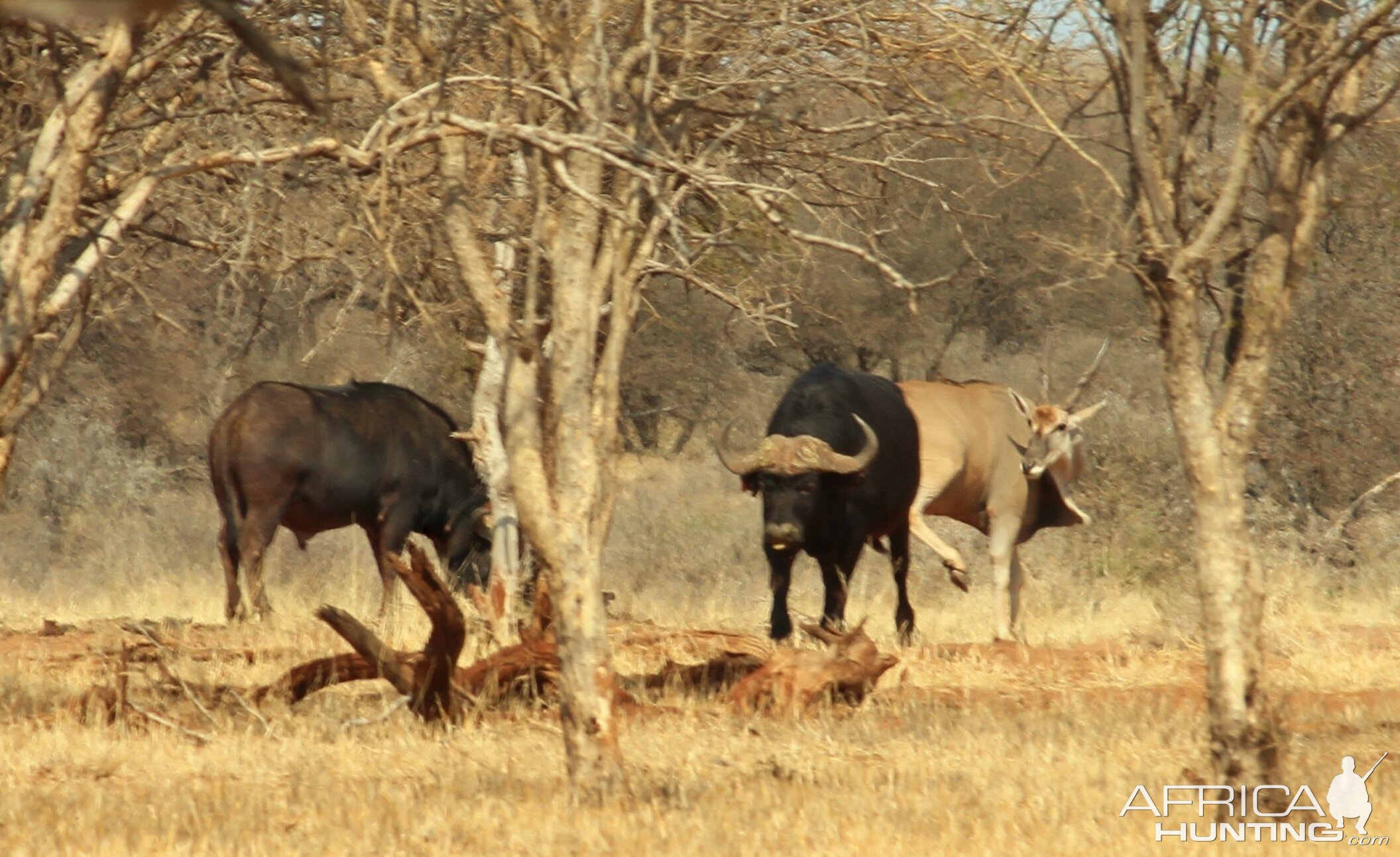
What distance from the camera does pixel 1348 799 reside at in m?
5.30

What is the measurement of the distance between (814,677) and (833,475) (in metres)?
3.49

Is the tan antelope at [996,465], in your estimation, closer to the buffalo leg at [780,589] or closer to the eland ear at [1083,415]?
the eland ear at [1083,415]

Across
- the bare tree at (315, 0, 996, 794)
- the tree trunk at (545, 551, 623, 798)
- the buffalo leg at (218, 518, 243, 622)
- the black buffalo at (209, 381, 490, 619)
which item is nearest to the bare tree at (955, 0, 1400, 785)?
the bare tree at (315, 0, 996, 794)

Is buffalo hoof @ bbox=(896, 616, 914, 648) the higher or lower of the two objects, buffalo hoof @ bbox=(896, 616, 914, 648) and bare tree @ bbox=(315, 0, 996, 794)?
the lower

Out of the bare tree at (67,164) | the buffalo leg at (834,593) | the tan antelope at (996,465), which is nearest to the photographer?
the bare tree at (67,164)

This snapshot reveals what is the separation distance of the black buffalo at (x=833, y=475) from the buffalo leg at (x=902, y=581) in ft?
0.03

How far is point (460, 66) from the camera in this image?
7246 millimetres

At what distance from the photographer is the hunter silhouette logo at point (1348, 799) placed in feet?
16.9

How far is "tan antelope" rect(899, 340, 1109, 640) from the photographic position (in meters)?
11.5

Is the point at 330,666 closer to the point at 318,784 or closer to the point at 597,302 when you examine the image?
the point at 318,784

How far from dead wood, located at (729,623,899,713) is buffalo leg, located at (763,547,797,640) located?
2.84m

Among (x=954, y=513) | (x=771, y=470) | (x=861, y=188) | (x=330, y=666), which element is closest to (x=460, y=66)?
(x=330, y=666)

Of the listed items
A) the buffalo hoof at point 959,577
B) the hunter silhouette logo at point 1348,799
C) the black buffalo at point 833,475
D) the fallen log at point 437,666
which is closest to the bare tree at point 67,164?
the fallen log at point 437,666

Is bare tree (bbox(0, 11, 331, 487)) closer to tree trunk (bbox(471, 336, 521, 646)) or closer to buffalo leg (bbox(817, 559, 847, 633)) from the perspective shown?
tree trunk (bbox(471, 336, 521, 646))
